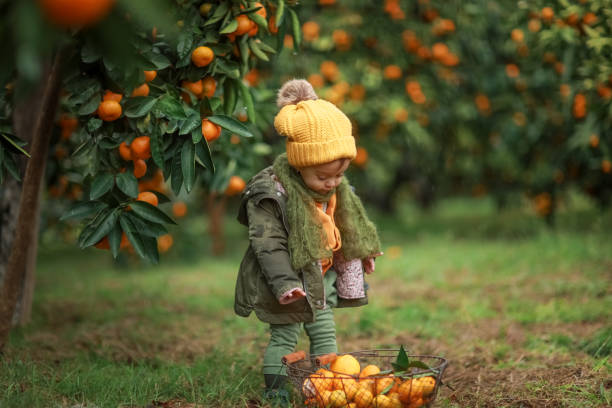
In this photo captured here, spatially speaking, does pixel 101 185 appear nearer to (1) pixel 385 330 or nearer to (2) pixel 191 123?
(2) pixel 191 123

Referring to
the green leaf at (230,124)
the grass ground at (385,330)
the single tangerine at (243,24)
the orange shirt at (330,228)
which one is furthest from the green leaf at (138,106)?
the grass ground at (385,330)

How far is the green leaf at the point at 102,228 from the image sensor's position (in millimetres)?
2127

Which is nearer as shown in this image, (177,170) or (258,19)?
(177,170)

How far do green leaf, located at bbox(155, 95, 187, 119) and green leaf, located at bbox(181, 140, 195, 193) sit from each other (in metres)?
Answer: 0.10

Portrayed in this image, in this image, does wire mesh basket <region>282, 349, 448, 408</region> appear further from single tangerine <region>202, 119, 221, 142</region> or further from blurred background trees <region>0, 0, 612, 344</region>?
single tangerine <region>202, 119, 221, 142</region>

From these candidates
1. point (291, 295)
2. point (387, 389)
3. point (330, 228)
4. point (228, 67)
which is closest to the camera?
point (387, 389)

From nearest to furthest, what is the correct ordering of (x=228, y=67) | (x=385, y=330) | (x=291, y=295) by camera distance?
(x=291, y=295)
(x=228, y=67)
(x=385, y=330)

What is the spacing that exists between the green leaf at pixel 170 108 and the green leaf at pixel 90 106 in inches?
8.9

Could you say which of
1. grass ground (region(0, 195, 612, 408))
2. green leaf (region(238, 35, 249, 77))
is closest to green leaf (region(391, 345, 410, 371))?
grass ground (region(0, 195, 612, 408))

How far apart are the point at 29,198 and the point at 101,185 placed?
0.51 m

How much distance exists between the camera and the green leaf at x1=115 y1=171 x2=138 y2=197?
2176 mm

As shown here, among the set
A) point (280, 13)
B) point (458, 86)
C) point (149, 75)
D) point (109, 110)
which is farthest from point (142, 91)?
Answer: point (458, 86)

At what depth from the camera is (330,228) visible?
226cm

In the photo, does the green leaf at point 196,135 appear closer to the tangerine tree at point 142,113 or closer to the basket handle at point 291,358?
the tangerine tree at point 142,113
